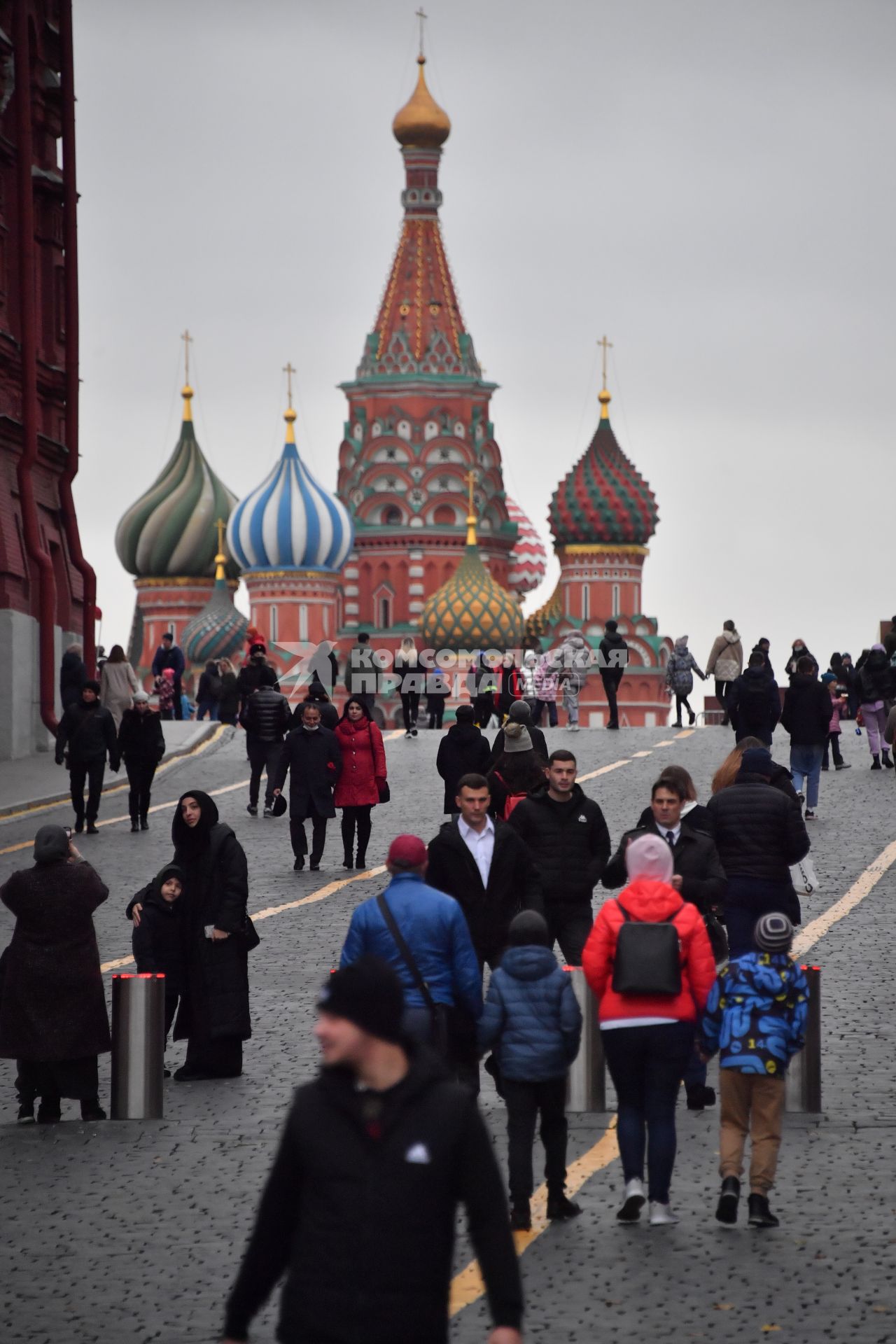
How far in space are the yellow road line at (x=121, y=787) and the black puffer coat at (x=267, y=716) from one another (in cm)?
265

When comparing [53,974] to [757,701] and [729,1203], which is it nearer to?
[729,1203]

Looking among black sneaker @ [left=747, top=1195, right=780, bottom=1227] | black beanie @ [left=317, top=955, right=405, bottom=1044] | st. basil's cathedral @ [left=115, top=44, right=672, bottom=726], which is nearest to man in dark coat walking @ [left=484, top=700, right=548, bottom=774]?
black sneaker @ [left=747, top=1195, right=780, bottom=1227]

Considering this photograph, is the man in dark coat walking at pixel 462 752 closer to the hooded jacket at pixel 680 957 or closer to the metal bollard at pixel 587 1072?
the metal bollard at pixel 587 1072

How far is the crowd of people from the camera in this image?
5.37 meters

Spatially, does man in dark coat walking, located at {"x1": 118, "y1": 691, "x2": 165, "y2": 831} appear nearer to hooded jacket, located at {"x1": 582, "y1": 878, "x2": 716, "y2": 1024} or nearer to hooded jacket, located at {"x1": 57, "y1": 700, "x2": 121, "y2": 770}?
hooded jacket, located at {"x1": 57, "y1": 700, "x2": 121, "y2": 770}

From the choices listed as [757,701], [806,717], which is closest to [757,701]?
[757,701]

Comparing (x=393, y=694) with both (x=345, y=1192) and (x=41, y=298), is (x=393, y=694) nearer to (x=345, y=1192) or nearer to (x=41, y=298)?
(x=41, y=298)

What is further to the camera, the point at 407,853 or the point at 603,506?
the point at 603,506

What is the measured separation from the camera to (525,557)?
112500mm

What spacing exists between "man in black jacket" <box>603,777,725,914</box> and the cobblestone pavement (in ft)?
3.41

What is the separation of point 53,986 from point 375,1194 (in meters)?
6.31

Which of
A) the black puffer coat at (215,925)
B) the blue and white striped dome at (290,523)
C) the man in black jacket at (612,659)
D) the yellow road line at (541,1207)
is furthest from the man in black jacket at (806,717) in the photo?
the blue and white striped dome at (290,523)

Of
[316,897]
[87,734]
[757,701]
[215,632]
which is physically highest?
[215,632]

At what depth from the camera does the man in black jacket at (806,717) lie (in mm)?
22859
